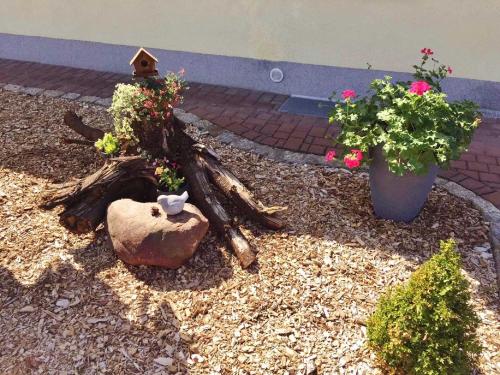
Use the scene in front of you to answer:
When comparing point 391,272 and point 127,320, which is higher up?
point 391,272

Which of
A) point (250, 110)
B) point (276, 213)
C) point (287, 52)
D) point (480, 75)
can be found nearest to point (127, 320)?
point (276, 213)

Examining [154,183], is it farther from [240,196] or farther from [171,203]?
[240,196]

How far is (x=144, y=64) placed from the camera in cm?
377

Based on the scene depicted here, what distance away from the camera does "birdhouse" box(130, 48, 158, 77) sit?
146 inches

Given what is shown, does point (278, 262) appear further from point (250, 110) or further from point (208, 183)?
point (250, 110)

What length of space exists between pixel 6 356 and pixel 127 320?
2.51 ft

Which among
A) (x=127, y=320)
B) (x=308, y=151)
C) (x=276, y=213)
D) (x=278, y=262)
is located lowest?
(x=127, y=320)

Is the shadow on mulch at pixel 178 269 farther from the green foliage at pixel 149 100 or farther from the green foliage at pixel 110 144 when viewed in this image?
the green foliage at pixel 149 100

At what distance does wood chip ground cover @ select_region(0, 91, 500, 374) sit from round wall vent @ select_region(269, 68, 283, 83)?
251cm

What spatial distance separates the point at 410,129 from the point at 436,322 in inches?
67.4

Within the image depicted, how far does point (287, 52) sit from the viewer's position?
6.38 m

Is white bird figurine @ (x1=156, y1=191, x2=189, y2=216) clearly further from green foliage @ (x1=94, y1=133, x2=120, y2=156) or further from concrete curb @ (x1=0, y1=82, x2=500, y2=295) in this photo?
concrete curb @ (x1=0, y1=82, x2=500, y2=295)

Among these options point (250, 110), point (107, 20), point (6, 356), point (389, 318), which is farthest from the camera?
point (107, 20)

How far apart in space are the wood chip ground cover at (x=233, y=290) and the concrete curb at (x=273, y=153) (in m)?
0.09
